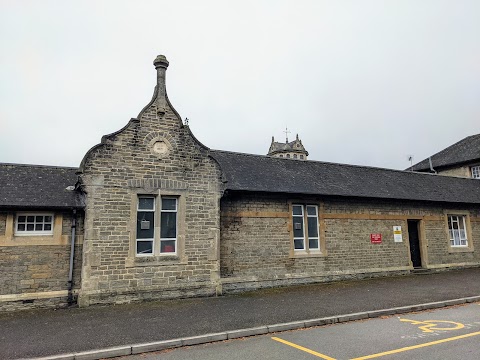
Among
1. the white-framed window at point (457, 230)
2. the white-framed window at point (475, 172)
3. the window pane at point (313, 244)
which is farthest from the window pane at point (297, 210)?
the white-framed window at point (475, 172)

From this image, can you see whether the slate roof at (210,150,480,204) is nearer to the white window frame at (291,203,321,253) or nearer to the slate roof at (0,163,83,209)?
the white window frame at (291,203,321,253)

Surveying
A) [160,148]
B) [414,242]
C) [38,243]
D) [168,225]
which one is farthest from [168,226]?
[414,242]

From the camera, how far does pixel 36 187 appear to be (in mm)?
11406

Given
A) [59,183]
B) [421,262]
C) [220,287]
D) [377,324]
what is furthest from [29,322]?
[421,262]

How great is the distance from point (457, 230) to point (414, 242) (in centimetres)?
340

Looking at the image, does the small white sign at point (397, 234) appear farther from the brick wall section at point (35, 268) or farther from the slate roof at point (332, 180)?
the brick wall section at point (35, 268)

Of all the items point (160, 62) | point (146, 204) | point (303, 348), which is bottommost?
point (303, 348)

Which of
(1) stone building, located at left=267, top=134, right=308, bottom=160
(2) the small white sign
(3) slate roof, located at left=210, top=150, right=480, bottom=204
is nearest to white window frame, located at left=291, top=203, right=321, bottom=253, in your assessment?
(3) slate roof, located at left=210, top=150, right=480, bottom=204

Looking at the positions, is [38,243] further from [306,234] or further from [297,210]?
[306,234]

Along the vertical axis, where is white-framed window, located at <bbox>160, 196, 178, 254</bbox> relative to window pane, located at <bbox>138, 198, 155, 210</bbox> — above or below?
below

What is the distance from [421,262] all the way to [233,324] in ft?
45.4

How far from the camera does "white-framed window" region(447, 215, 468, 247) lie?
763 inches

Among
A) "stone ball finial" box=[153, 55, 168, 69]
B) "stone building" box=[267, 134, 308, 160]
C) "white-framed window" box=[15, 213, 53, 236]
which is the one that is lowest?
"white-framed window" box=[15, 213, 53, 236]

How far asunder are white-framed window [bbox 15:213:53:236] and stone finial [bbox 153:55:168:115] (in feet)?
16.4
